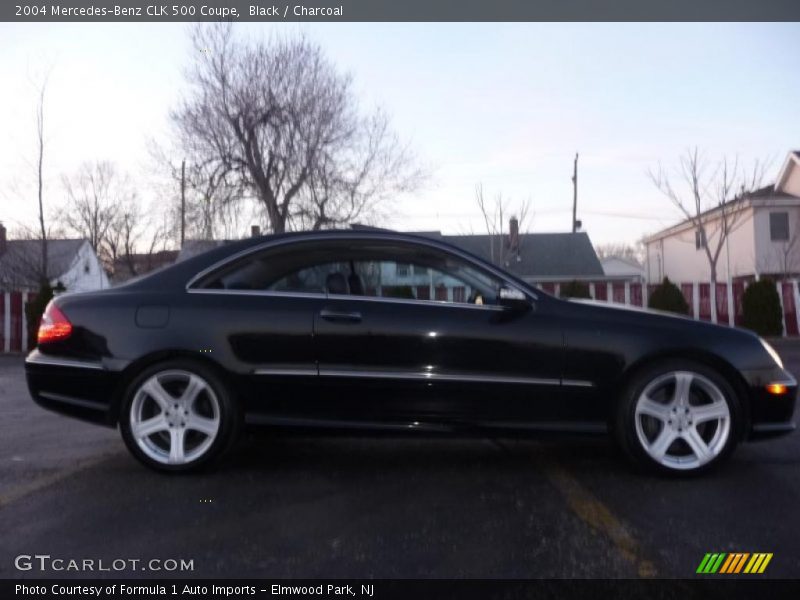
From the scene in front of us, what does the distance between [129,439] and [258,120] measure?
67.4ft

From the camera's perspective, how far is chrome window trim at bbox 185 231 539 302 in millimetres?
4547

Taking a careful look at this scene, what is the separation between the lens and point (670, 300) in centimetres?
1753

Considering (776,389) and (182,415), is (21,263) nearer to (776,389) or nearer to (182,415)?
(182,415)

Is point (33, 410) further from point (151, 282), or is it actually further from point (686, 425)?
point (686, 425)

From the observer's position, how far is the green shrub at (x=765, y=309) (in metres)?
16.9

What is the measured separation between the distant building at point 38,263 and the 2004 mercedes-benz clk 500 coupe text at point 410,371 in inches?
512

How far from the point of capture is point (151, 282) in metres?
4.57

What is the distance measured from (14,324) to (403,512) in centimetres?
1552

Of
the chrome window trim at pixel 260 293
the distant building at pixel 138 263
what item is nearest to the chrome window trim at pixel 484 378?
the chrome window trim at pixel 260 293

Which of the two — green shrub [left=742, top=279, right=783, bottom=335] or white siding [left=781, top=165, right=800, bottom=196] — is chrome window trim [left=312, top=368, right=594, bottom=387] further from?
white siding [left=781, top=165, right=800, bottom=196]

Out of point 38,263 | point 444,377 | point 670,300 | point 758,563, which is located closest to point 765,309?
point 670,300

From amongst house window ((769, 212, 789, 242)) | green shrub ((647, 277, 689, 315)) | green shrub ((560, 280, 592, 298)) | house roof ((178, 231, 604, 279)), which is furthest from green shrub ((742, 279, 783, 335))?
house roof ((178, 231, 604, 279))

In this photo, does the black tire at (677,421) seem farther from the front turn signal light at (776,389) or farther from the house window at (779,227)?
the house window at (779,227)

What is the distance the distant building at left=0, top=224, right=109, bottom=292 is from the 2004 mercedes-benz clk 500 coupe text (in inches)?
512
